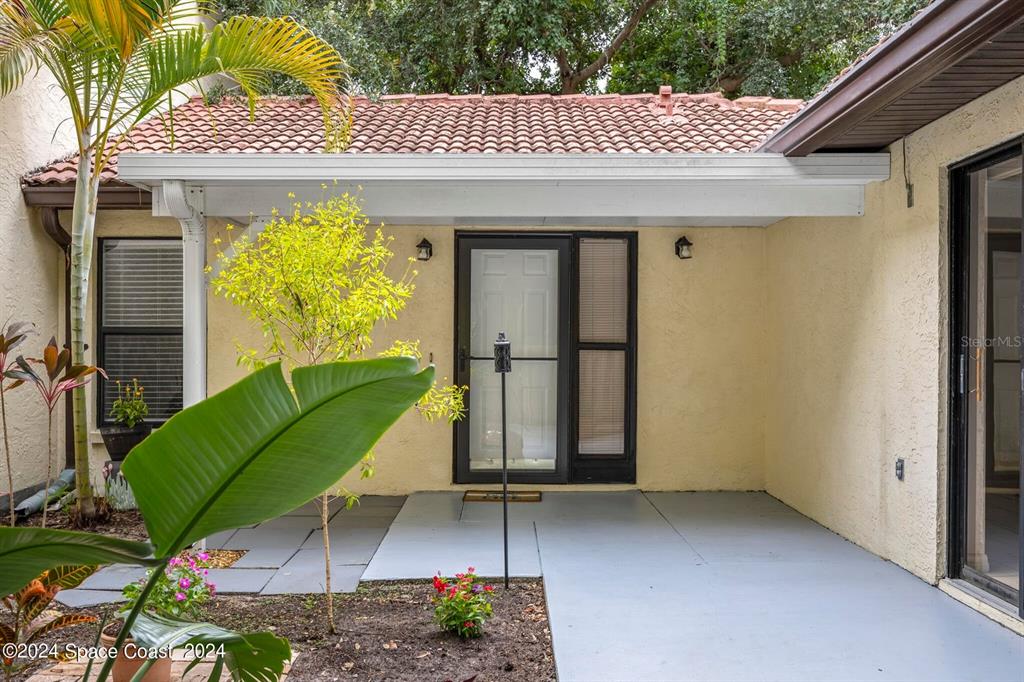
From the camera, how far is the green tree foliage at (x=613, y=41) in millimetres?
13156

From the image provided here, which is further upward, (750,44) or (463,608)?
(750,44)

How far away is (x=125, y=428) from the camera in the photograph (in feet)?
22.9

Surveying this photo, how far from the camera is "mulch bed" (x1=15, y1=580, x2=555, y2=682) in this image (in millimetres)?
3600

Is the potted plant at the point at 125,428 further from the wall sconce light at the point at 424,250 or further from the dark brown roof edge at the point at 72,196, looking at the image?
the wall sconce light at the point at 424,250

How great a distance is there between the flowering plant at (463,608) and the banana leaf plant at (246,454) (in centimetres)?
277

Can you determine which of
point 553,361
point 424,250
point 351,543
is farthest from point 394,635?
point 424,250

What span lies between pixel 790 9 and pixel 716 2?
A: 1251mm

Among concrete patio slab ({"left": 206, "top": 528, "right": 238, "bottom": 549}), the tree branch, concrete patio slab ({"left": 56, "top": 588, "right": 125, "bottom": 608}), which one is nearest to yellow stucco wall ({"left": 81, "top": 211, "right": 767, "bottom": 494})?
concrete patio slab ({"left": 206, "top": 528, "right": 238, "bottom": 549})

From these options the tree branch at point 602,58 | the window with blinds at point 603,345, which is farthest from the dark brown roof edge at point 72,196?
the tree branch at point 602,58

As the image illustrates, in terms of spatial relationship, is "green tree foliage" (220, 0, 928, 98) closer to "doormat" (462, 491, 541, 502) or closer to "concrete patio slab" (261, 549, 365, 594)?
"doormat" (462, 491, 541, 502)

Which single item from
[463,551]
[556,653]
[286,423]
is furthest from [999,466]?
[286,423]

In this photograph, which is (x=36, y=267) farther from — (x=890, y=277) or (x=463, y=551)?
(x=890, y=277)

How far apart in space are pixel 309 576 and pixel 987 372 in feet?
14.0

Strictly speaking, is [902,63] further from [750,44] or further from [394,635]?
[750,44]
